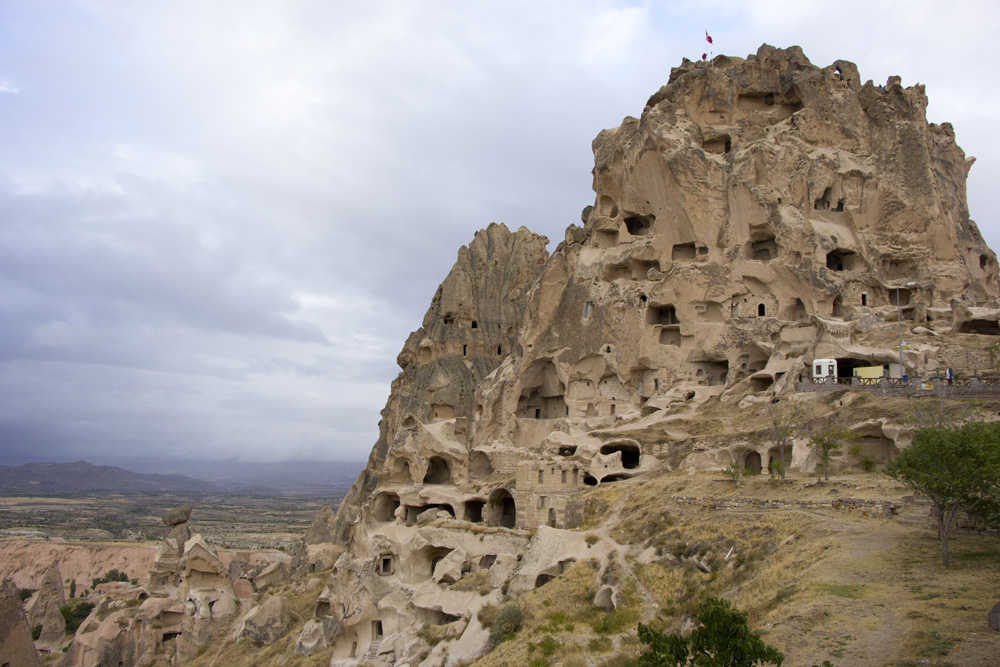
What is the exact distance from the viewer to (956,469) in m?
16.1

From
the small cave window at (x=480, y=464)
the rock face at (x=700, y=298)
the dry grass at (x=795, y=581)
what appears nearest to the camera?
the dry grass at (x=795, y=581)

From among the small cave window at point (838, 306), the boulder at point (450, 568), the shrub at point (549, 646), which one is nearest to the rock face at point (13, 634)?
the boulder at point (450, 568)

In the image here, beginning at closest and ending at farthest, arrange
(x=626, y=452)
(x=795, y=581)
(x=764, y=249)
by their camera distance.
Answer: (x=795, y=581)
(x=626, y=452)
(x=764, y=249)

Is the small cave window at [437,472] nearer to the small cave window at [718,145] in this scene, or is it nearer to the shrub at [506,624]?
the shrub at [506,624]

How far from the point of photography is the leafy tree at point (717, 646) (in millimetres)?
9680

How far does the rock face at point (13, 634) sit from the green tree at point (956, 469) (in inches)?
1408

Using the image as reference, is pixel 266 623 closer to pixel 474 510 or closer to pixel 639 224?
pixel 474 510

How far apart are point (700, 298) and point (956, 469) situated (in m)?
31.4

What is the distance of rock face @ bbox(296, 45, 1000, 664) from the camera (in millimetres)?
37906

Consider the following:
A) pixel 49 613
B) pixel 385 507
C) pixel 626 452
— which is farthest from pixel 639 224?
pixel 49 613

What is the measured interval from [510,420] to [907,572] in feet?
109

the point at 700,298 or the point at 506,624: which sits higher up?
the point at 700,298

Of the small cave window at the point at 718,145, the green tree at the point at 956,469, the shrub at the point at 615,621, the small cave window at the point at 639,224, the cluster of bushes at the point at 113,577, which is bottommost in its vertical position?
the cluster of bushes at the point at 113,577

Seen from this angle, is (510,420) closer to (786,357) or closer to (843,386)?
(786,357)
